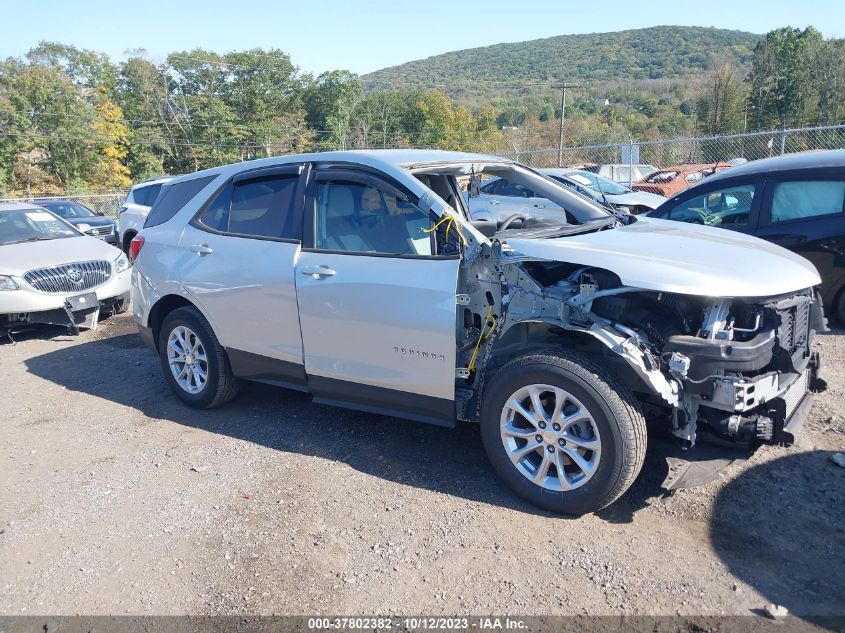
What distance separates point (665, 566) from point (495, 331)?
1452 mm

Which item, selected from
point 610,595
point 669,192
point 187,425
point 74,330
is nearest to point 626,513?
point 610,595

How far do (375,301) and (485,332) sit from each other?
71 centimetres

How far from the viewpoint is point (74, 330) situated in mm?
7969

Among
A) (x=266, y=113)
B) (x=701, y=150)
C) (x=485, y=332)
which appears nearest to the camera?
(x=485, y=332)

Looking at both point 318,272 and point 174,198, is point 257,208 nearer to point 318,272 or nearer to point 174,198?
point 318,272

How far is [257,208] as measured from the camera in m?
4.84

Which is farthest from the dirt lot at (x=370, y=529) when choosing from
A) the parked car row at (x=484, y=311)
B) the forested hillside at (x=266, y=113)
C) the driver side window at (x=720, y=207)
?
the forested hillside at (x=266, y=113)

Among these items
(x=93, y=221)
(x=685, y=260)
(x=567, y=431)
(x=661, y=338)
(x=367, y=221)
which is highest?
(x=367, y=221)

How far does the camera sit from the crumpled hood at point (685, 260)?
3.22 m

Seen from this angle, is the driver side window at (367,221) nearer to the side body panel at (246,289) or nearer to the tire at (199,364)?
the side body panel at (246,289)

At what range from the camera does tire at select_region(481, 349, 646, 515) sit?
10.8ft

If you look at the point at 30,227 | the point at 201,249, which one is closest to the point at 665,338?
the point at 201,249

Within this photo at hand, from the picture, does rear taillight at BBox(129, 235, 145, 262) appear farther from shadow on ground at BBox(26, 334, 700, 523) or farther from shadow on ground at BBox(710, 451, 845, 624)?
shadow on ground at BBox(710, 451, 845, 624)

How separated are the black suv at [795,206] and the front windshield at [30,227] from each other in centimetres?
836
